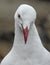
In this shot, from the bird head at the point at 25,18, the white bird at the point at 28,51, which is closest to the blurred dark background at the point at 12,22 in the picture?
the white bird at the point at 28,51

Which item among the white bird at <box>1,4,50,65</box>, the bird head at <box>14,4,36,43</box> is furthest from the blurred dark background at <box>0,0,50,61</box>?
the bird head at <box>14,4,36,43</box>

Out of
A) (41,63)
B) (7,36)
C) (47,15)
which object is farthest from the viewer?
(47,15)

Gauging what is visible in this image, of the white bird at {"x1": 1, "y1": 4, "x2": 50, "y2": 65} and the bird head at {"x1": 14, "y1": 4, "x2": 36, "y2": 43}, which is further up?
the bird head at {"x1": 14, "y1": 4, "x2": 36, "y2": 43}

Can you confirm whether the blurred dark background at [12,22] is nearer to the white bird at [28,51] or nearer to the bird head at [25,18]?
the white bird at [28,51]

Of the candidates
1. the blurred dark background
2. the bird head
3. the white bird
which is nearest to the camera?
the bird head

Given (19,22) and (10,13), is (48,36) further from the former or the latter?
(19,22)

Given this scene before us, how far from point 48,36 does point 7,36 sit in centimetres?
74

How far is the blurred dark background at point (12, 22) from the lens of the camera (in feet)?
31.6

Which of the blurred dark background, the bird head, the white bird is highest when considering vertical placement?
the bird head

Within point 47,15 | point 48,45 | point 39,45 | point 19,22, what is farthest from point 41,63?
point 47,15

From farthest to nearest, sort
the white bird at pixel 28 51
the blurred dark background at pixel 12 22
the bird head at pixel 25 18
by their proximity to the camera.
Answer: the blurred dark background at pixel 12 22
the white bird at pixel 28 51
the bird head at pixel 25 18

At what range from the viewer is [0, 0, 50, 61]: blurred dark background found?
379 inches

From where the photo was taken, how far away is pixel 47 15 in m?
11.0

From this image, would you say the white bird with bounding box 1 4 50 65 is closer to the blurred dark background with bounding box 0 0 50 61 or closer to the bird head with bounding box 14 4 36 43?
the bird head with bounding box 14 4 36 43
